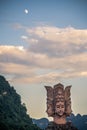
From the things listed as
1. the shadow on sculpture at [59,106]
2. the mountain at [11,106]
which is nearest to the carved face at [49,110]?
the shadow on sculpture at [59,106]

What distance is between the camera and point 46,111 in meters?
20.3

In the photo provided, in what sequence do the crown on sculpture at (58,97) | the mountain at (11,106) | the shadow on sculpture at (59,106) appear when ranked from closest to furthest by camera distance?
1. the shadow on sculpture at (59,106)
2. the crown on sculpture at (58,97)
3. the mountain at (11,106)

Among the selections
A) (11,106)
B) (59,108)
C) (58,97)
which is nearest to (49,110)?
(59,108)

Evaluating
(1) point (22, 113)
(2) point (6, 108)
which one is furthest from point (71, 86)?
(1) point (22, 113)

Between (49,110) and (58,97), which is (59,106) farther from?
(49,110)

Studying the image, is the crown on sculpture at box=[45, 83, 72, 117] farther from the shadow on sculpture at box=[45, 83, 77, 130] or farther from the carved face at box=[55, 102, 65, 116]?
the carved face at box=[55, 102, 65, 116]

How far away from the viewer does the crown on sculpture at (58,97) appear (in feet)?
66.7

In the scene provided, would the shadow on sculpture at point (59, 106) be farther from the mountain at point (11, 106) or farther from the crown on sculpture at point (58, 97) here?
the mountain at point (11, 106)

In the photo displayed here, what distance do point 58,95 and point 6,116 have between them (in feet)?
166

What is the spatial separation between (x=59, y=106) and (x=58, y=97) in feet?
1.78

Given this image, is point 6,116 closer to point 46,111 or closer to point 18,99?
point 18,99

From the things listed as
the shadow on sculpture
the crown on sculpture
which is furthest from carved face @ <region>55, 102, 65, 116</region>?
the crown on sculpture

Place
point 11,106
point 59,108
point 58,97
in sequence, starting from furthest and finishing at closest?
1. point 11,106
2. point 58,97
3. point 59,108

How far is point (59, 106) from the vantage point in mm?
20297
